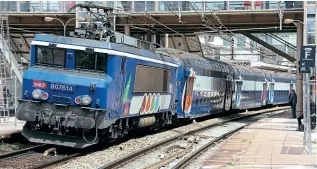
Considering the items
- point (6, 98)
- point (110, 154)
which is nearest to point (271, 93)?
point (6, 98)

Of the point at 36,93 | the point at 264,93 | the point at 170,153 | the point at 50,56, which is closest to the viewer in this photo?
the point at 36,93

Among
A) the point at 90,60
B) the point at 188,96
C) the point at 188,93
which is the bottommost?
the point at 188,96

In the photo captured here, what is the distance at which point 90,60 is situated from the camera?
13992 millimetres

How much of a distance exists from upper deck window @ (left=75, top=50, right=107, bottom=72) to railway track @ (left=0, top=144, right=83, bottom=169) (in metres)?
2.24

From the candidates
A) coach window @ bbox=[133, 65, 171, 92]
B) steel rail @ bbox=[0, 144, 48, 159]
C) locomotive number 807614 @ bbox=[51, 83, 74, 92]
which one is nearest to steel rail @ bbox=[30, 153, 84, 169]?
steel rail @ bbox=[0, 144, 48, 159]

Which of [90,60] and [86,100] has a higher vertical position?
[90,60]

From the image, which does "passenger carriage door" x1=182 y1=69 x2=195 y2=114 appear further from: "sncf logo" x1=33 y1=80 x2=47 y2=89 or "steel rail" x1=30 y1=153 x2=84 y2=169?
"sncf logo" x1=33 y1=80 x2=47 y2=89

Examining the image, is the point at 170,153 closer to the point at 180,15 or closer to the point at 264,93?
the point at 180,15

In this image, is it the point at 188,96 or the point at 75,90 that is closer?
the point at 75,90

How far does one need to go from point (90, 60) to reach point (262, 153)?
202 inches

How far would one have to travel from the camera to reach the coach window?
1576 cm

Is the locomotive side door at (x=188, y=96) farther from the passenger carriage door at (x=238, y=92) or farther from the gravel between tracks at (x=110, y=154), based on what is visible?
the passenger carriage door at (x=238, y=92)

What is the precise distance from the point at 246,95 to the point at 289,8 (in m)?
6.31

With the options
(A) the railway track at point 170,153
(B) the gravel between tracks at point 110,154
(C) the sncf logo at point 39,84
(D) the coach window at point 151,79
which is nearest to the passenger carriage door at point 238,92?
(A) the railway track at point 170,153
